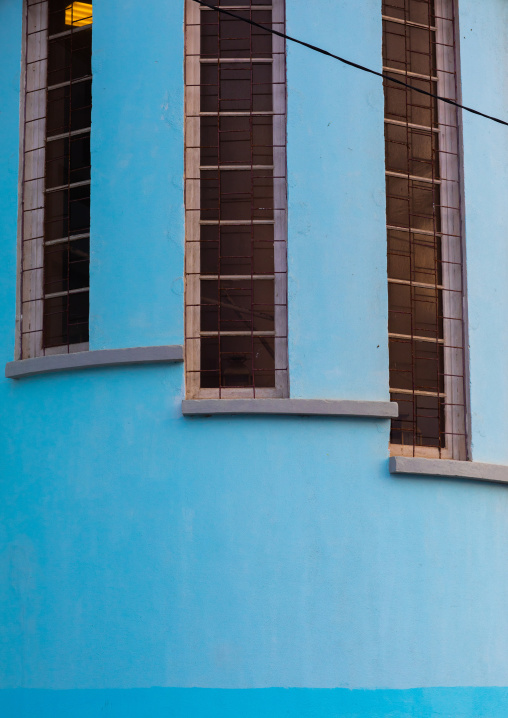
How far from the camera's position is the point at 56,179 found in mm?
9883

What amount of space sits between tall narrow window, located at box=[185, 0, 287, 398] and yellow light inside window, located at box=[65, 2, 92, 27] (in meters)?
0.92

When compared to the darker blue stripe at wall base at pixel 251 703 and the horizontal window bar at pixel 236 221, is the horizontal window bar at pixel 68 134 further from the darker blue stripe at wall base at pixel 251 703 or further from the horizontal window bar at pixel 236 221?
the darker blue stripe at wall base at pixel 251 703

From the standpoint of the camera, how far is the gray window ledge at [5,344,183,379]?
8.87 m

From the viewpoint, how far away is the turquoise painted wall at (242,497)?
8.57 metres

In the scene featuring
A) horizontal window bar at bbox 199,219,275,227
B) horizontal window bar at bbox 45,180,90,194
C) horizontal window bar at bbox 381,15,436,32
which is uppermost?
horizontal window bar at bbox 381,15,436,32

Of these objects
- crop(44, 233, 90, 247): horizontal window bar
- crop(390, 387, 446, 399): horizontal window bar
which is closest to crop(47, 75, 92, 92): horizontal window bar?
crop(44, 233, 90, 247): horizontal window bar

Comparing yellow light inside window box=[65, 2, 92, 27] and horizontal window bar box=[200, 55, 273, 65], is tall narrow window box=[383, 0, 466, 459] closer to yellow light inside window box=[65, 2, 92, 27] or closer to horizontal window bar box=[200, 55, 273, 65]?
horizontal window bar box=[200, 55, 273, 65]

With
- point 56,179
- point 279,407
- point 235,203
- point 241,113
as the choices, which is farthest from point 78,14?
point 279,407

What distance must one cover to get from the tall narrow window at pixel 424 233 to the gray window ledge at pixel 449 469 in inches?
12.3

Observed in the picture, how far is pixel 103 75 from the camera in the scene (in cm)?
948

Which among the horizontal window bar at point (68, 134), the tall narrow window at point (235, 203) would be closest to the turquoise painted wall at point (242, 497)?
the tall narrow window at point (235, 203)

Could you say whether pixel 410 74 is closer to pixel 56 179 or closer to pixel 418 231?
pixel 418 231

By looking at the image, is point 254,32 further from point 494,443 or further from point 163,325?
point 494,443

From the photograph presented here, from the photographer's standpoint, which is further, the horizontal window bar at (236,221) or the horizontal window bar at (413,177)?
the horizontal window bar at (413,177)
